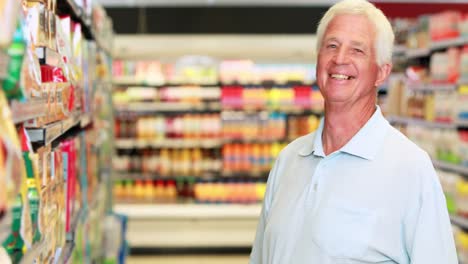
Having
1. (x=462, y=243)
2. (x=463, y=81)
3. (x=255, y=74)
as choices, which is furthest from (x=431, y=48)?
(x=255, y=74)

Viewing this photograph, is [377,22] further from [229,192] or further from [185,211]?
[229,192]

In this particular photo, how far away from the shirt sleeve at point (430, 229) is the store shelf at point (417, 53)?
4.71 meters

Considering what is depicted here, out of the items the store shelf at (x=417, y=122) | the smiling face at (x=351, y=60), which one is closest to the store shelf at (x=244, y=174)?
the store shelf at (x=417, y=122)

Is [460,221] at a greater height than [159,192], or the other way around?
[460,221]

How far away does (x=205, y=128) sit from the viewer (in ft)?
25.2

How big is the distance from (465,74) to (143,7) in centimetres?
401

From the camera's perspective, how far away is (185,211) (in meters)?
7.54

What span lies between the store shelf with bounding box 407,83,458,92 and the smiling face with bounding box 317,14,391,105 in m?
3.86

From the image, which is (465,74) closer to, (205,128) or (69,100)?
(205,128)

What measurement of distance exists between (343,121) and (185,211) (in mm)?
5429

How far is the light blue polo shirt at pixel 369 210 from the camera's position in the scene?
209 cm

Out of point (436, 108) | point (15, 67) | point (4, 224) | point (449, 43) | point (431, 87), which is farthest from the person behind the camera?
point (431, 87)

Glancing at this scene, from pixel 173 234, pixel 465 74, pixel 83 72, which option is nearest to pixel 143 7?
pixel 173 234

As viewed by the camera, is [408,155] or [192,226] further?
[192,226]
